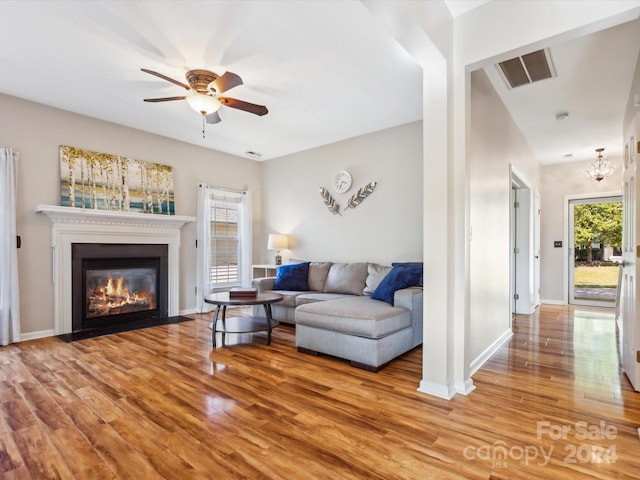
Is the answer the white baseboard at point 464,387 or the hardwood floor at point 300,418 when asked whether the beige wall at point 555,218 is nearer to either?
the hardwood floor at point 300,418

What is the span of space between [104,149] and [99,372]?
10.1 ft

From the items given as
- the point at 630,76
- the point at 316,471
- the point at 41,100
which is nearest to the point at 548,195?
the point at 630,76

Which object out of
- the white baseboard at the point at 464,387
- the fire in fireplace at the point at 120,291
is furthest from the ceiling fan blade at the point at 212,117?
the white baseboard at the point at 464,387

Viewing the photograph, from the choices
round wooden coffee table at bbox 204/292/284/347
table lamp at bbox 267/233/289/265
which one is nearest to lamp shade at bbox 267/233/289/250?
table lamp at bbox 267/233/289/265

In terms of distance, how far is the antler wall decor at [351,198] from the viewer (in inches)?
193

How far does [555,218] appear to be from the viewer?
255 inches

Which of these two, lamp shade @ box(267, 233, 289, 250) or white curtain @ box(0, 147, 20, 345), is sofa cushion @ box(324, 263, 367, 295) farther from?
white curtain @ box(0, 147, 20, 345)

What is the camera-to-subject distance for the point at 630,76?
3.22m

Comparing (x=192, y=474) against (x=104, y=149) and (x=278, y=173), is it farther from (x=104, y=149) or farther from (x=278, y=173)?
(x=278, y=173)

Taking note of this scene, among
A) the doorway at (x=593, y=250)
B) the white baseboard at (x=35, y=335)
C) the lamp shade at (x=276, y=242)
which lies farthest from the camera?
the doorway at (x=593, y=250)

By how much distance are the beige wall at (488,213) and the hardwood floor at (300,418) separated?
432 mm

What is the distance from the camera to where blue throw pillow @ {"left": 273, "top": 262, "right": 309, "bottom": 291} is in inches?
190

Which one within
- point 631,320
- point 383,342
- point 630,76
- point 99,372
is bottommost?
point 99,372

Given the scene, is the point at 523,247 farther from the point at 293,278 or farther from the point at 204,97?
the point at 204,97
